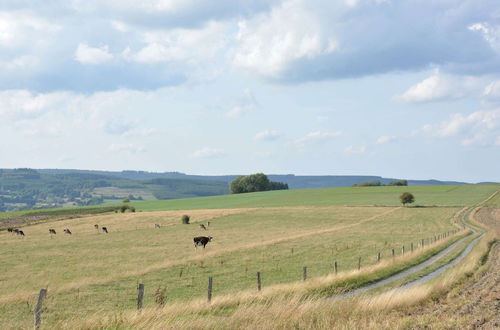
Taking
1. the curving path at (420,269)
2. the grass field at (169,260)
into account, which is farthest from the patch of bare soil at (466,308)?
the grass field at (169,260)

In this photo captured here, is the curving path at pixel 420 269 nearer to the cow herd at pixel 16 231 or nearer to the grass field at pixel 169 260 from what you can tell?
the grass field at pixel 169 260

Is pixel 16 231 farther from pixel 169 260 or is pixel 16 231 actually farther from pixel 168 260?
pixel 169 260

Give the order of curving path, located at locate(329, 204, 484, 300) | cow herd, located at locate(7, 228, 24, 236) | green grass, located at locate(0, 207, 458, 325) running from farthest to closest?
cow herd, located at locate(7, 228, 24, 236) → green grass, located at locate(0, 207, 458, 325) → curving path, located at locate(329, 204, 484, 300)

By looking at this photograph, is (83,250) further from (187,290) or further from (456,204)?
(456,204)

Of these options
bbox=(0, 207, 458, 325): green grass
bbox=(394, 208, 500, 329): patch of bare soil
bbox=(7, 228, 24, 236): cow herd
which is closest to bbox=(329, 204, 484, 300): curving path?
bbox=(394, 208, 500, 329): patch of bare soil

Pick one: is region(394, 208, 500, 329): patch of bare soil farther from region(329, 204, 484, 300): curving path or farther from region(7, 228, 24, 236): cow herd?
region(7, 228, 24, 236): cow herd

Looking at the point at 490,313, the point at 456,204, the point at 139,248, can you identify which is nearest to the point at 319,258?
the point at 139,248

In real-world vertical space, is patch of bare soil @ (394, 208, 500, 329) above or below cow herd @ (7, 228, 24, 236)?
above

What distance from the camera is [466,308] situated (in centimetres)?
1791

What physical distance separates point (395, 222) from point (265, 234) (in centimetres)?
2694

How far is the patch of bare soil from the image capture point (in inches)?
591

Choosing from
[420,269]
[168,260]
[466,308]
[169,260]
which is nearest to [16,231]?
[168,260]

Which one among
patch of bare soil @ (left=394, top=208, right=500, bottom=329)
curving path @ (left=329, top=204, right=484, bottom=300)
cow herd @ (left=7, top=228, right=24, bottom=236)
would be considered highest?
patch of bare soil @ (left=394, top=208, right=500, bottom=329)

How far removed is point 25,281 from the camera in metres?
31.8
